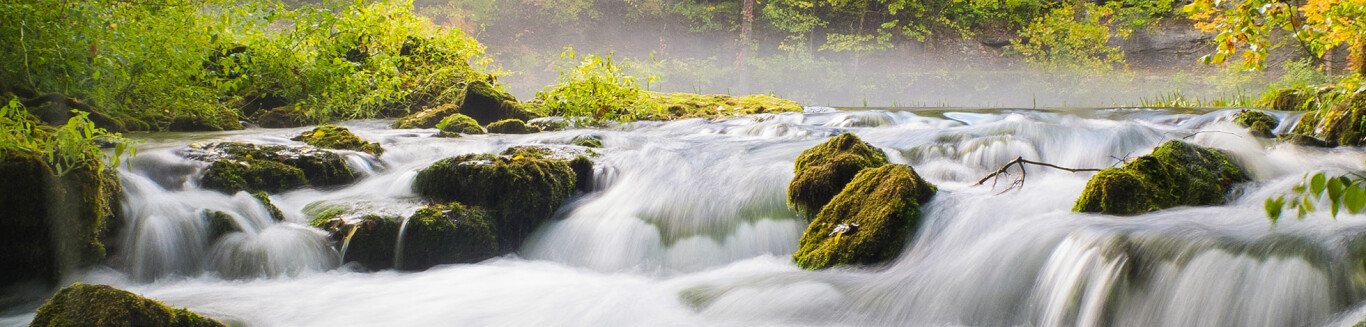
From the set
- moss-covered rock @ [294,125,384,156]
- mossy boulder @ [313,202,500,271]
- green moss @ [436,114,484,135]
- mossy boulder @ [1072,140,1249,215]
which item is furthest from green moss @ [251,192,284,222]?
mossy boulder @ [1072,140,1249,215]

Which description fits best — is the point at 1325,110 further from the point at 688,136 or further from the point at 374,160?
the point at 374,160

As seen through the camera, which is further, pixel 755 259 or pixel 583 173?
pixel 583 173

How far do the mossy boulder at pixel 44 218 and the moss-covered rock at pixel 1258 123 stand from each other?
7466mm

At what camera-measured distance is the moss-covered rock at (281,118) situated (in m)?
7.36

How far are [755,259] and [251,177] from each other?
3.05 m

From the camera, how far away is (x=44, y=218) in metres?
3.12

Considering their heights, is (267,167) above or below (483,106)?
below

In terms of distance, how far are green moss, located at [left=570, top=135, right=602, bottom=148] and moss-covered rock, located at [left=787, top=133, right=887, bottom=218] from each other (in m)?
2.25

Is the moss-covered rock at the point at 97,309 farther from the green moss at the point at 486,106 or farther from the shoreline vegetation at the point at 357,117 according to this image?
the green moss at the point at 486,106

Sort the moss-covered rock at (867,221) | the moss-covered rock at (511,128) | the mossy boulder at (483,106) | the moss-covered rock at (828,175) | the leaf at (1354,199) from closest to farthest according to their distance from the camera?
the leaf at (1354,199), the moss-covered rock at (867,221), the moss-covered rock at (828,175), the moss-covered rock at (511,128), the mossy boulder at (483,106)

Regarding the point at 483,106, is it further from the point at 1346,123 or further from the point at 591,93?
the point at 1346,123

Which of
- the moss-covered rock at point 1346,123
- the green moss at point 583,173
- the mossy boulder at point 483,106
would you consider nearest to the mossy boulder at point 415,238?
the green moss at point 583,173

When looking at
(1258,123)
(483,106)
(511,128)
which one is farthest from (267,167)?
(1258,123)

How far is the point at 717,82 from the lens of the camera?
75.8ft
